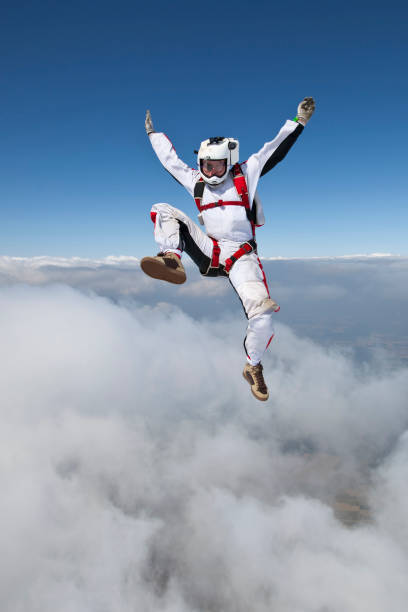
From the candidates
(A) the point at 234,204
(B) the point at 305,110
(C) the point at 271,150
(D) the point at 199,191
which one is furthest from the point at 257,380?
(B) the point at 305,110

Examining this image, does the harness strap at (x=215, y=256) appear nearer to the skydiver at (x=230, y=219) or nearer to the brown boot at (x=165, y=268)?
the skydiver at (x=230, y=219)

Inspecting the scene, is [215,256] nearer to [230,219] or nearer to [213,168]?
[230,219]

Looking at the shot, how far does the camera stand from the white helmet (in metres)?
4.25

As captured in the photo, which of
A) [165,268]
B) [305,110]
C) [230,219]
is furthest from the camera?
[230,219]

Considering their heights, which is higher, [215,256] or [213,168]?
[213,168]

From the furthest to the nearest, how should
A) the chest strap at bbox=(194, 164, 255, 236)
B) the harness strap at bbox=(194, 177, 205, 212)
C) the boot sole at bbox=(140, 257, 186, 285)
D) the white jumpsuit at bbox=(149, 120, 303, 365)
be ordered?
the harness strap at bbox=(194, 177, 205, 212) < the chest strap at bbox=(194, 164, 255, 236) < the white jumpsuit at bbox=(149, 120, 303, 365) < the boot sole at bbox=(140, 257, 186, 285)

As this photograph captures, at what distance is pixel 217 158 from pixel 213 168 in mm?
202

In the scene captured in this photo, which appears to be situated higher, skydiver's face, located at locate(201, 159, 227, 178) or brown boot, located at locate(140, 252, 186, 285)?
skydiver's face, located at locate(201, 159, 227, 178)

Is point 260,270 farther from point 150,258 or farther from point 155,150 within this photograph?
point 155,150

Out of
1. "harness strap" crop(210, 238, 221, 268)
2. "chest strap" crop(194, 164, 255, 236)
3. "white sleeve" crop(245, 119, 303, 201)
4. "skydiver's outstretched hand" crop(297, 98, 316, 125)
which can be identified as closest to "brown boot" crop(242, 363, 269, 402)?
"harness strap" crop(210, 238, 221, 268)

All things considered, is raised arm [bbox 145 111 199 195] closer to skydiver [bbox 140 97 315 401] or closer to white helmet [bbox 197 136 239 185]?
skydiver [bbox 140 97 315 401]

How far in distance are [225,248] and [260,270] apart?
1.82ft

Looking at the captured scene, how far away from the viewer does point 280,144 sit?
4574mm

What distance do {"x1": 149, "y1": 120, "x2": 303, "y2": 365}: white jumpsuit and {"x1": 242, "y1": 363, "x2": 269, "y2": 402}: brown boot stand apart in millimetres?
170
